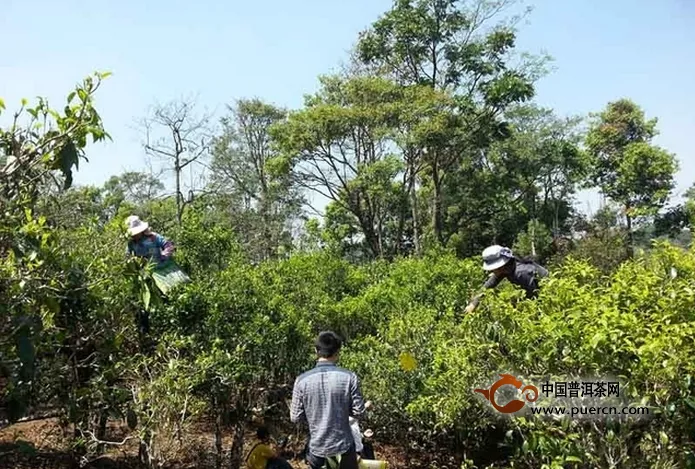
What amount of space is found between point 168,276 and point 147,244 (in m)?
0.31

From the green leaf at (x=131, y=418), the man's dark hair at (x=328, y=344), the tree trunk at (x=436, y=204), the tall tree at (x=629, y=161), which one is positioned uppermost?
the tall tree at (x=629, y=161)

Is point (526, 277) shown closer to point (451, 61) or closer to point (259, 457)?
point (259, 457)

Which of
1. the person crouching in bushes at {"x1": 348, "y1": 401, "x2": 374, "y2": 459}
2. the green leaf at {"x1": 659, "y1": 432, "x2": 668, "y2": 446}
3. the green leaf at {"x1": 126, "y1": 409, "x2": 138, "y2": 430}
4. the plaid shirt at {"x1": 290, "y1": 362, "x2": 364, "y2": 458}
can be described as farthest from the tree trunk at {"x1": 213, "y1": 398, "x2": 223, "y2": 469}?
the green leaf at {"x1": 659, "y1": 432, "x2": 668, "y2": 446}

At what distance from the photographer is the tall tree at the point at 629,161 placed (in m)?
24.3

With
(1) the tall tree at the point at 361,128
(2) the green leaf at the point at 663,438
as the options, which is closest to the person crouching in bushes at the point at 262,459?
(2) the green leaf at the point at 663,438

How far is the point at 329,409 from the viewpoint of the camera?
3.71m

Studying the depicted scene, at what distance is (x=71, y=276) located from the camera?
10.8 ft

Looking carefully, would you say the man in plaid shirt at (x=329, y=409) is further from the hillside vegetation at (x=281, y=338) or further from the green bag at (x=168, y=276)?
the green bag at (x=168, y=276)

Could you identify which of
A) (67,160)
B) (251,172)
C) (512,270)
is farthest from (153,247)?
(251,172)

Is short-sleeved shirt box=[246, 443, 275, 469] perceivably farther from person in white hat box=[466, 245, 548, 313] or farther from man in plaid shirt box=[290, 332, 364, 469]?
person in white hat box=[466, 245, 548, 313]

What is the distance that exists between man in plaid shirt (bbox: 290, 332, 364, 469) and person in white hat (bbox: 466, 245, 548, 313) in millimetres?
1567

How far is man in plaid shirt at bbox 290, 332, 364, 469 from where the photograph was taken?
12.2 ft

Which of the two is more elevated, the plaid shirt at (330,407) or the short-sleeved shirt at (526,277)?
the short-sleeved shirt at (526,277)

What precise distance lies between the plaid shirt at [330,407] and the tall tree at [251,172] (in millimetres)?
20534
